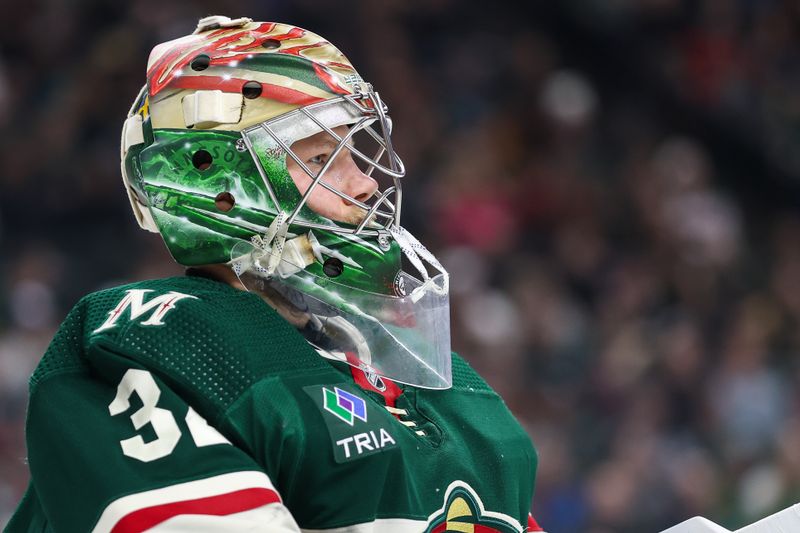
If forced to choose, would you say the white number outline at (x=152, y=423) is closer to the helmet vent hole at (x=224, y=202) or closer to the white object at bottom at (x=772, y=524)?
the helmet vent hole at (x=224, y=202)

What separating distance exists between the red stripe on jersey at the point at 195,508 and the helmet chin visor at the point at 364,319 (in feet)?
1.05

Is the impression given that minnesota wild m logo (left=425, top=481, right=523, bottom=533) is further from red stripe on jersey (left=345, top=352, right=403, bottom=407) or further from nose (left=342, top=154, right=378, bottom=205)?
nose (left=342, top=154, right=378, bottom=205)

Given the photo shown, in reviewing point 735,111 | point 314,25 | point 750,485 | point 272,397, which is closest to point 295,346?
point 272,397

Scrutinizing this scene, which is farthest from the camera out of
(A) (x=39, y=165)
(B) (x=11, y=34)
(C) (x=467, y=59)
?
(C) (x=467, y=59)

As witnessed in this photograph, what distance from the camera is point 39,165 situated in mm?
4703

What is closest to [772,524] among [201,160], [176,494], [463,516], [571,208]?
[463,516]

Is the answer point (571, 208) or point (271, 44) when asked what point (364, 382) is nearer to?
point (271, 44)

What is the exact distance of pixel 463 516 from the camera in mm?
1540

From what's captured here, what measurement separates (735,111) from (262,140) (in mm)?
4399

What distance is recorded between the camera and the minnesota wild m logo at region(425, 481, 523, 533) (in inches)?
59.3

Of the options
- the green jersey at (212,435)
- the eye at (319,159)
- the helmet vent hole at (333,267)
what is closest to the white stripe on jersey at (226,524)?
the green jersey at (212,435)

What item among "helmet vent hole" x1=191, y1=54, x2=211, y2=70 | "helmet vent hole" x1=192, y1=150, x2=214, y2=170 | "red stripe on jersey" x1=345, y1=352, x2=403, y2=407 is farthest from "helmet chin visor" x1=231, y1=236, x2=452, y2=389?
"helmet vent hole" x1=191, y1=54, x2=211, y2=70

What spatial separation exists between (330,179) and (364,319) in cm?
19

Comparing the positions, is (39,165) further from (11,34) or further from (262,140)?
(262,140)
